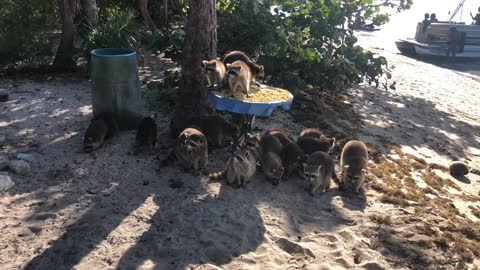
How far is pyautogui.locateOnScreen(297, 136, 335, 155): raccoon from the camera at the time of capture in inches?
308

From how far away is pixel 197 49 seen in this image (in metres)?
8.39

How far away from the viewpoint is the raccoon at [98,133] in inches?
289

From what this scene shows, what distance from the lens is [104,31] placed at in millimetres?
10531

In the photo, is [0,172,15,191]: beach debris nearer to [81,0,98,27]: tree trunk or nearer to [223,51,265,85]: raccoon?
[223,51,265,85]: raccoon

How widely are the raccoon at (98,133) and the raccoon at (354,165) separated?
3897mm

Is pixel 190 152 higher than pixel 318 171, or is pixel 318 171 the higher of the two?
pixel 190 152

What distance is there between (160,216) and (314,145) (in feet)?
10.5

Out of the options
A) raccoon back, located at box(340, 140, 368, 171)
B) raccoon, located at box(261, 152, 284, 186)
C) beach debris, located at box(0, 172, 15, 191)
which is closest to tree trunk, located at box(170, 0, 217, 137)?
raccoon, located at box(261, 152, 284, 186)

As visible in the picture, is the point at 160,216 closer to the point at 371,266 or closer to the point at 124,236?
the point at 124,236

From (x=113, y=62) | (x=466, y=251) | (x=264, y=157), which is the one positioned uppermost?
(x=113, y=62)

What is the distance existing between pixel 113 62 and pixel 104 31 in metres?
3.00

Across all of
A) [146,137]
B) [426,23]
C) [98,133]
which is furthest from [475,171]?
[426,23]

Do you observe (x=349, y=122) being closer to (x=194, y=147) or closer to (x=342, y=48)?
(x=342, y=48)

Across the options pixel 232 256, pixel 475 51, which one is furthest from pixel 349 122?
pixel 475 51
